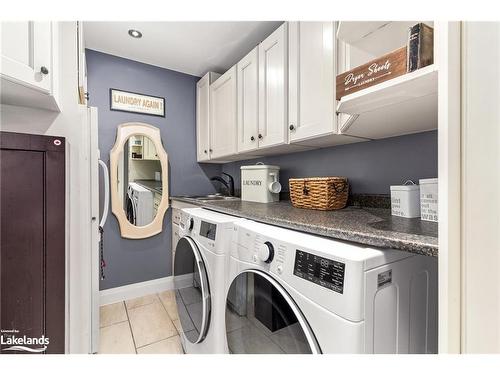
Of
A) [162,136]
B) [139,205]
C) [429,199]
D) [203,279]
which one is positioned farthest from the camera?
[162,136]

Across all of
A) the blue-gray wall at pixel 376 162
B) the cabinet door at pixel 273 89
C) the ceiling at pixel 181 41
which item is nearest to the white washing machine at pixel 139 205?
the ceiling at pixel 181 41

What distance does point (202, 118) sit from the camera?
2465 mm

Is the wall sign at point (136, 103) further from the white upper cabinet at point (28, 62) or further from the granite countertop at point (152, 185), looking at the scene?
the white upper cabinet at point (28, 62)

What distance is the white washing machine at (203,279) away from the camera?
104 centimetres

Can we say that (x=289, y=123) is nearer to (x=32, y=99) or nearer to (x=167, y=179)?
(x=32, y=99)

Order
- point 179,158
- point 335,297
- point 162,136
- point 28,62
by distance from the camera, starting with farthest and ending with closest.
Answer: point 179,158, point 162,136, point 28,62, point 335,297

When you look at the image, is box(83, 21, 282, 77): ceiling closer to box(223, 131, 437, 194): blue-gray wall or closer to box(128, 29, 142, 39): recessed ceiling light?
box(128, 29, 142, 39): recessed ceiling light

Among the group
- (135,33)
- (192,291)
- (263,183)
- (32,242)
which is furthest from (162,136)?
(32,242)

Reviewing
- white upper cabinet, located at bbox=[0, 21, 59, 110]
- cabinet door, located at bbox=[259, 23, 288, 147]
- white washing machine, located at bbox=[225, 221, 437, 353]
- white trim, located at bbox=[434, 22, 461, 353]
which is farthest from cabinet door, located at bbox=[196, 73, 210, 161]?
white trim, located at bbox=[434, 22, 461, 353]

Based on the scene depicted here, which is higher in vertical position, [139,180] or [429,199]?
[139,180]

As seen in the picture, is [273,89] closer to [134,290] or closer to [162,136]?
[162,136]

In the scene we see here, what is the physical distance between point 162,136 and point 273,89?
4.52 feet

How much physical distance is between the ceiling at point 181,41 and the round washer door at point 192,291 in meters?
1.62

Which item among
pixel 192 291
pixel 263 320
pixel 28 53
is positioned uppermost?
pixel 28 53
